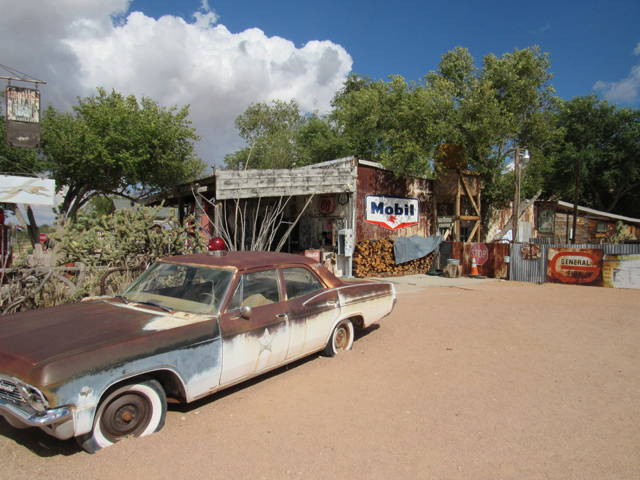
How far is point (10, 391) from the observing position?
9.16 feet

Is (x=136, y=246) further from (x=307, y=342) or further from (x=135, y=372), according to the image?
(x=135, y=372)

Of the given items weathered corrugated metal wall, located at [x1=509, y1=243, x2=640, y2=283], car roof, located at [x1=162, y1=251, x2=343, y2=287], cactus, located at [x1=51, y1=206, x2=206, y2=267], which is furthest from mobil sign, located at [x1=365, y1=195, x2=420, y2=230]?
car roof, located at [x1=162, y1=251, x2=343, y2=287]

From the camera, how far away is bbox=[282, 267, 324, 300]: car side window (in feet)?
15.3

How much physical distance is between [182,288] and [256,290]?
818 millimetres

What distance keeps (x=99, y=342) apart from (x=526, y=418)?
3.73 m

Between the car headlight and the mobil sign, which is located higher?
the mobil sign

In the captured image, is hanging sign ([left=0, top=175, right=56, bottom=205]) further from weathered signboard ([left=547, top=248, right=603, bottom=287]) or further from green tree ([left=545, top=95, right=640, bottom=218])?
green tree ([left=545, top=95, right=640, bottom=218])

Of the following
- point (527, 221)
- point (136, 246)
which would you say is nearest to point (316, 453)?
point (136, 246)

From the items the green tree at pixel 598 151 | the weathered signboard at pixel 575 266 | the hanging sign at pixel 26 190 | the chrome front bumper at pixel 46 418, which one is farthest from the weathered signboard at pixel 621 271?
the green tree at pixel 598 151

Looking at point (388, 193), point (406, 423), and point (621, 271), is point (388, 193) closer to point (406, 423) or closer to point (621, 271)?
point (621, 271)

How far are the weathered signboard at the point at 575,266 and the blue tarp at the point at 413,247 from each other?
399 cm

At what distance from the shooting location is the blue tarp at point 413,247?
14.7 meters

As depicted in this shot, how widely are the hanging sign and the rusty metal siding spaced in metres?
9.31

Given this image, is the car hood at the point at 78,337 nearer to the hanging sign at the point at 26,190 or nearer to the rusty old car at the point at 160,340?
the rusty old car at the point at 160,340
